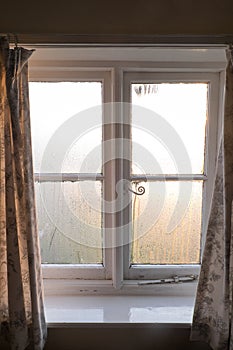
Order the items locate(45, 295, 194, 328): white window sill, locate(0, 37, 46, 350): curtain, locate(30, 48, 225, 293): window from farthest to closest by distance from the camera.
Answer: locate(30, 48, 225, 293): window < locate(45, 295, 194, 328): white window sill < locate(0, 37, 46, 350): curtain

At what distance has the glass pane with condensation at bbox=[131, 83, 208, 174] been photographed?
154cm

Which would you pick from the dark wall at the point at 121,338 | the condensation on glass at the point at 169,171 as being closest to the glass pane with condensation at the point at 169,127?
the condensation on glass at the point at 169,171

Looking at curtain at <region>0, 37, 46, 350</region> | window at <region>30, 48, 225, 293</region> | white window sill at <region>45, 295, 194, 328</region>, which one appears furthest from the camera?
window at <region>30, 48, 225, 293</region>

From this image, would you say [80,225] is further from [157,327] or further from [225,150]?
[225,150]

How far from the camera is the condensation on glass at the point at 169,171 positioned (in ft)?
5.06

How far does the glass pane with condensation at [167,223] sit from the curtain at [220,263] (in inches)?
12.9

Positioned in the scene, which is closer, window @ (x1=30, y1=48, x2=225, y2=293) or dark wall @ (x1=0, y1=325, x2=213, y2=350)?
dark wall @ (x1=0, y1=325, x2=213, y2=350)

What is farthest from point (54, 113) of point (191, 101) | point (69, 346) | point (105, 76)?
point (69, 346)

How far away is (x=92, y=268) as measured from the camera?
63.7 inches
